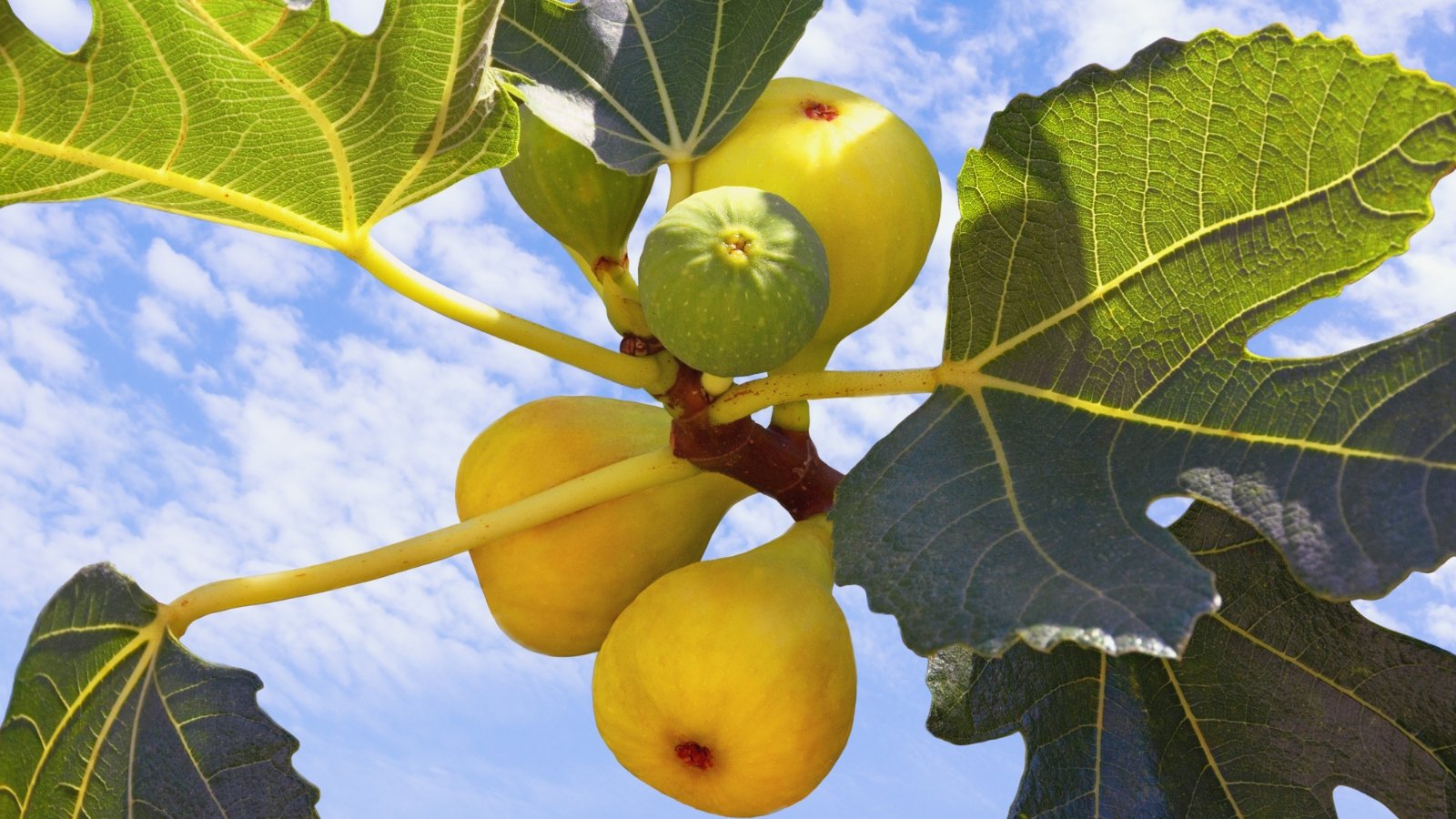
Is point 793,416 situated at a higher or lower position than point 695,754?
higher

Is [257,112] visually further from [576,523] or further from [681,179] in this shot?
[576,523]

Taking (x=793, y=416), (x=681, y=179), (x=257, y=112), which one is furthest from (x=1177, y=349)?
(x=257, y=112)

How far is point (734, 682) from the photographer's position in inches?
70.3

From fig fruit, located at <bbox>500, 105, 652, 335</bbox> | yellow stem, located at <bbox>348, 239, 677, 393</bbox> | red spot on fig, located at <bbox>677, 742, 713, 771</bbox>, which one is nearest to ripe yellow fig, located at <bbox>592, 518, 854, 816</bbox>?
red spot on fig, located at <bbox>677, 742, 713, 771</bbox>

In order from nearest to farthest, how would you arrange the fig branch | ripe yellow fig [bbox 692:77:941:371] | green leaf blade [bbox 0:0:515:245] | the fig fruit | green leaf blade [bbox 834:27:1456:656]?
green leaf blade [bbox 834:27:1456:656] < green leaf blade [bbox 0:0:515:245] < ripe yellow fig [bbox 692:77:941:371] < the fig branch < the fig fruit

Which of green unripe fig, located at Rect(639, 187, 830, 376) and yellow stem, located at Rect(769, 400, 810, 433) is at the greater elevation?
yellow stem, located at Rect(769, 400, 810, 433)

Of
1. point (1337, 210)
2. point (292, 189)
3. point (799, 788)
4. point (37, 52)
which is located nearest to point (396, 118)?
point (292, 189)

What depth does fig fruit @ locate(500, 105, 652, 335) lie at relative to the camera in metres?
1.99

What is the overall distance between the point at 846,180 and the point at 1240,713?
963 millimetres

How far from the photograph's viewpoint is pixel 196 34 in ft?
5.50

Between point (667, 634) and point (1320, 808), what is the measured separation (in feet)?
3.19

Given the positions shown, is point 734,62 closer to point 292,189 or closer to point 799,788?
point 292,189

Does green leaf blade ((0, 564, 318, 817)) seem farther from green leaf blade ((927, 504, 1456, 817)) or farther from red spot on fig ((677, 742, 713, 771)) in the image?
green leaf blade ((927, 504, 1456, 817))

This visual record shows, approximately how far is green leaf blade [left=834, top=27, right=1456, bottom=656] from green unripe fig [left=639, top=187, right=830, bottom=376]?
0.25 meters
